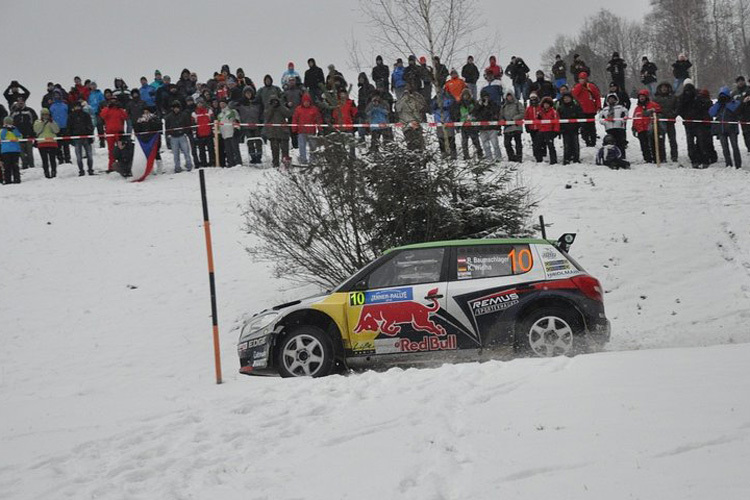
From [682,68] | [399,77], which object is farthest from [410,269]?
[682,68]

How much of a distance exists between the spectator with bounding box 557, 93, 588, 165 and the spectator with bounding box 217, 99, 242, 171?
370 inches

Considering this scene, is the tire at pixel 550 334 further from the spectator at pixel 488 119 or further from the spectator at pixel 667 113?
the spectator at pixel 667 113

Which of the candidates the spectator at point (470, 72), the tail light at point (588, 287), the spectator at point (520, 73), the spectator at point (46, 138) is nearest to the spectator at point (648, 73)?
the spectator at point (520, 73)

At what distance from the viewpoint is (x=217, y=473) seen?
6258 mm

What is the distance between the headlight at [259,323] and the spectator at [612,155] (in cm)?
1444

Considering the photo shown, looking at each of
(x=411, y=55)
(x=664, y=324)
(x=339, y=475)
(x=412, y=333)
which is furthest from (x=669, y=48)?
(x=339, y=475)

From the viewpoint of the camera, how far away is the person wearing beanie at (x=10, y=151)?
24688 millimetres

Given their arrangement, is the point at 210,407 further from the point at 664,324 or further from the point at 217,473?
the point at 664,324

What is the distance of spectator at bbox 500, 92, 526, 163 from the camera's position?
2334cm

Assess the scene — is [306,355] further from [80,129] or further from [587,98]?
[80,129]

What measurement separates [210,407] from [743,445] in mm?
4956

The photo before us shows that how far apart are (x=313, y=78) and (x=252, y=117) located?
9.82 ft

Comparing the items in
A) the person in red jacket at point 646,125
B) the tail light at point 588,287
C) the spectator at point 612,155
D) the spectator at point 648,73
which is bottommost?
the tail light at point 588,287

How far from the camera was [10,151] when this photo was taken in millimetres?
24906
